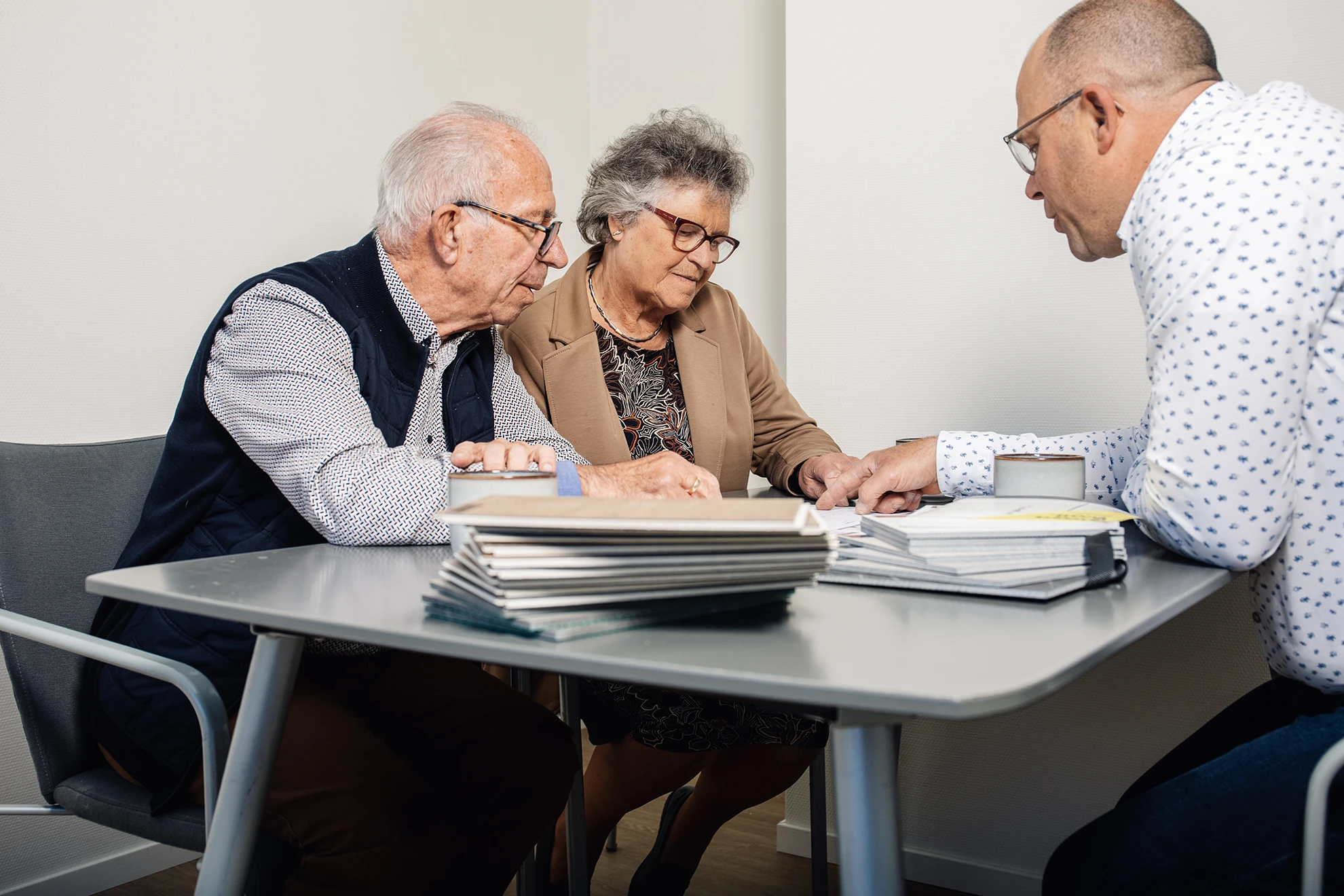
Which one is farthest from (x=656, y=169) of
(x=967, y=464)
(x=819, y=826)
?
(x=819, y=826)

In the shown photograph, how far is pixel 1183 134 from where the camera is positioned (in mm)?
A: 981

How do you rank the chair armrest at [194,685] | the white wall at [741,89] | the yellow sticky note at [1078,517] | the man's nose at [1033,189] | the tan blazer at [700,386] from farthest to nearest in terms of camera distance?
the white wall at [741,89], the tan blazer at [700,386], the man's nose at [1033,189], the chair armrest at [194,685], the yellow sticky note at [1078,517]

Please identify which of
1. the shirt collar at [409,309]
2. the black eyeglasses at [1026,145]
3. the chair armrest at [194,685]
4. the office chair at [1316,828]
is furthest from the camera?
the shirt collar at [409,309]

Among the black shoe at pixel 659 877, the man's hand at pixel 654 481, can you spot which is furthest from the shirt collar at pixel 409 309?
the black shoe at pixel 659 877

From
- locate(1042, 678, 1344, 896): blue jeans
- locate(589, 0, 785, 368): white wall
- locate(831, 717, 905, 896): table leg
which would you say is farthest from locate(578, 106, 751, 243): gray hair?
locate(831, 717, 905, 896): table leg

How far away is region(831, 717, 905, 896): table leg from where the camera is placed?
→ 0.58 m

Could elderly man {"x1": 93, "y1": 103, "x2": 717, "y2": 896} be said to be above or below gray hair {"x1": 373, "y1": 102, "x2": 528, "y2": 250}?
below

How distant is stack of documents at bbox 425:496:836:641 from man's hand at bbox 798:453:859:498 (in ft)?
3.38

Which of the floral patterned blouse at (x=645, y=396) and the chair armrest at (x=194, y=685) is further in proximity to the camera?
the floral patterned blouse at (x=645, y=396)

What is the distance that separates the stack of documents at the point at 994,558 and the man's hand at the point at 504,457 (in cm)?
49

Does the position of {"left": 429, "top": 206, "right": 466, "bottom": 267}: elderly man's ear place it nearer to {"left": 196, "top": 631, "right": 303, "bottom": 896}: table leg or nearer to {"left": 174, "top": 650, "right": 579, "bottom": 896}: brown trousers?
{"left": 174, "top": 650, "right": 579, "bottom": 896}: brown trousers

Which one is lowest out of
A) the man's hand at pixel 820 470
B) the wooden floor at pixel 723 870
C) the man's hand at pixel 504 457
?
the wooden floor at pixel 723 870

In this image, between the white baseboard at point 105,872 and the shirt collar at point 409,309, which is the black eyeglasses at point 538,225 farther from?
the white baseboard at point 105,872

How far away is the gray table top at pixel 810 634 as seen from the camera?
52 cm
